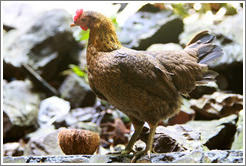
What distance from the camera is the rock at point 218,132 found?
1.90 metres

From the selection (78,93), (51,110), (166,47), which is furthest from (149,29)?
(51,110)

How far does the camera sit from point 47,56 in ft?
10.2

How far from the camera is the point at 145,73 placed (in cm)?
142

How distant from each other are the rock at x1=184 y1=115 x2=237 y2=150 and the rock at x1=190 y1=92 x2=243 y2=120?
0.11m

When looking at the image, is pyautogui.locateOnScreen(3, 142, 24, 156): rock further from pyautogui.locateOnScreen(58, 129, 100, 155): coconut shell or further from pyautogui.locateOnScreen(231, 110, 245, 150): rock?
pyautogui.locateOnScreen(231, 110, 245, 150): rock

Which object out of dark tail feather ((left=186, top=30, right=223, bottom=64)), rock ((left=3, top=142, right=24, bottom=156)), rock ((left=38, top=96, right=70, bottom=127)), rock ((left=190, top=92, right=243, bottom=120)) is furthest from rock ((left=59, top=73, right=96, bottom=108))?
dark tail feather ((left=186, top=30, right=223, bottom=64))

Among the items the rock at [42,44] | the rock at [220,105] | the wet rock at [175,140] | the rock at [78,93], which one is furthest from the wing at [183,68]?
the rock at [42,44]

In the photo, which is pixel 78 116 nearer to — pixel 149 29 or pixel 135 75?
pixel 149 29

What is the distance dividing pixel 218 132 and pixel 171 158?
0.82m

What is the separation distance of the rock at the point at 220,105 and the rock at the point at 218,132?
0.37 feet

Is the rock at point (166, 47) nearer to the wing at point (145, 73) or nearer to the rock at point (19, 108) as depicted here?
the wing at point (145, 73)

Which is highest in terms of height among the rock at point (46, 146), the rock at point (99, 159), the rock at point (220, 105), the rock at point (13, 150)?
the rock at point (99, 159)

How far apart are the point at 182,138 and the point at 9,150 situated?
143cm

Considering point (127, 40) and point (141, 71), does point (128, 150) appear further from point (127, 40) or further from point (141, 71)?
point (127, 40)
